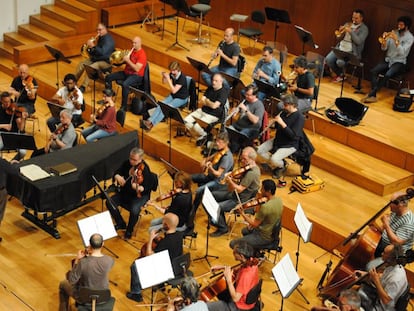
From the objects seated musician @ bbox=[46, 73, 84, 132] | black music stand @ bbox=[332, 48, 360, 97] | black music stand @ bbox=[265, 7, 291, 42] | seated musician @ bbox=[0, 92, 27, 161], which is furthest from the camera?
black music stand @ bbox=[265, 7, 291, 42]

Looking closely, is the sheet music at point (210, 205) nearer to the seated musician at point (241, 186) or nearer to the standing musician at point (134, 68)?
the seated musician at point (241, 186)

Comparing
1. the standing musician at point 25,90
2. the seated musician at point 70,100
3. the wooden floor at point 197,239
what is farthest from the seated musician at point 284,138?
the standing musician at point 25,90

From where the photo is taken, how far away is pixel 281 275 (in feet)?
24.9

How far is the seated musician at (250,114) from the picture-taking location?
10641 millimetres

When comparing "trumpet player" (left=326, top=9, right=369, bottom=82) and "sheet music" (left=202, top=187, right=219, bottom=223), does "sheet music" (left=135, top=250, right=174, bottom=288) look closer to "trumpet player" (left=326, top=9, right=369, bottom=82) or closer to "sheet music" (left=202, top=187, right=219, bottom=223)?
"sheet music" (left=202, top=187, right=219, bottom=223)

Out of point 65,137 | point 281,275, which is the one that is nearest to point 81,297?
point 281,275

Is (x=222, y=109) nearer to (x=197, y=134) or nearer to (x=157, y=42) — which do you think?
(x=197, y=134)

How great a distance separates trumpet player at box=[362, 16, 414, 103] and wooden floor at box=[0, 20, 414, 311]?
0.36 metres

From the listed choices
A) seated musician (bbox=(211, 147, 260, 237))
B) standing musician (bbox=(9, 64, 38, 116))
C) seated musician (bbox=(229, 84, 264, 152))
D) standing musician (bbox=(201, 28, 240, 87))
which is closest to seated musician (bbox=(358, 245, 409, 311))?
seated musician (bbox=(211, 147, 260, 237))

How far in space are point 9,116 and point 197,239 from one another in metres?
3.33

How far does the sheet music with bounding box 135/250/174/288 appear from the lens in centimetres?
758

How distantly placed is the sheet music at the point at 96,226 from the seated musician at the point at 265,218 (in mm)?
1345

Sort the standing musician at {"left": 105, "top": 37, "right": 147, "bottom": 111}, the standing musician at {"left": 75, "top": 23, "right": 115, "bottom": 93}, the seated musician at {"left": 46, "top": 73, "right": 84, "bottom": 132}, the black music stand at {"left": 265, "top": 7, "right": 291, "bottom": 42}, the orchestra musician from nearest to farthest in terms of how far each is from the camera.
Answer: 1. the orchestra musician
2. the seated musician at {"left": 46, "top": 73, "right": 84, "bottom": 132}
3. the standing musician at {"left": 105, "top": 37, "right": 147, "bottom": 111}
4. the black music stand at {"left": 265, "top": 7, "right": 291, "bottom": 42}
5. the standing musician at {"left": 75, "top": 23, "right": 115, "bottom": 93}

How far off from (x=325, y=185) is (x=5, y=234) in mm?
4084
